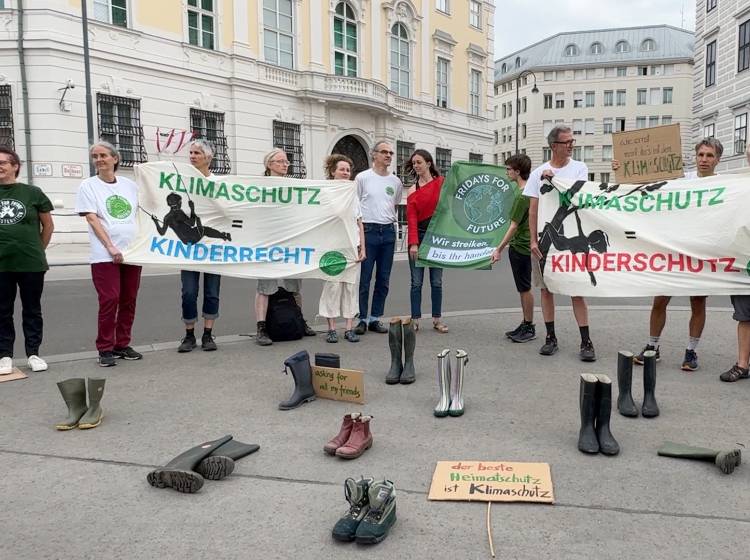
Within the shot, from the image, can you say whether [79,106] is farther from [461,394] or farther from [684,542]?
[684,542]

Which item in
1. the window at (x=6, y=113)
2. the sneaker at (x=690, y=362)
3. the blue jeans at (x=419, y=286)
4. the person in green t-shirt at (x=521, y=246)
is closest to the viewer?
the sneaker at (x=690, y=362)

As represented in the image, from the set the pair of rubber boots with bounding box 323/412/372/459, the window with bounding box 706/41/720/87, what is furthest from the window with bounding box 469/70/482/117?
the pair of rubber boots with bounding box 323/412/372/459

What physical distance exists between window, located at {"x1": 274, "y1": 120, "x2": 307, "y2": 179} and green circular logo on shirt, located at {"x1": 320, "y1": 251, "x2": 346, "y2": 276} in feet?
65.4

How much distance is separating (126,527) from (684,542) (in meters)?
2.31

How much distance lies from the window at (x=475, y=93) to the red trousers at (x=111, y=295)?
108 ft

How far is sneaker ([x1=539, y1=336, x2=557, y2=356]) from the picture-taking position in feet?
19.3

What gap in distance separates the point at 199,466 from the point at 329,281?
3458 millimetres

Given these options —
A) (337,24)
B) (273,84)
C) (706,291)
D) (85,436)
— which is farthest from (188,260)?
(337,24)

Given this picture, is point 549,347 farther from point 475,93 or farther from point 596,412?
point 475,93

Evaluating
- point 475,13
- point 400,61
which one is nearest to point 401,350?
point 400,61

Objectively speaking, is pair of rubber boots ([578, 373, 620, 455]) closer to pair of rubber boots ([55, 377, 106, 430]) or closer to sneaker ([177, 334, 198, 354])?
pair of rubber boots ([55, 377, 106, 430])

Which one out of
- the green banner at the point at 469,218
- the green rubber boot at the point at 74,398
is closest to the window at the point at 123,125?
the green banner at the point at 469,218

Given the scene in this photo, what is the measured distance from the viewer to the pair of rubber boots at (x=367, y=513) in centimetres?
255

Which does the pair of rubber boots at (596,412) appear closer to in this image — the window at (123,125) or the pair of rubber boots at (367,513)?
the pair of rubber boots at (367,513)
